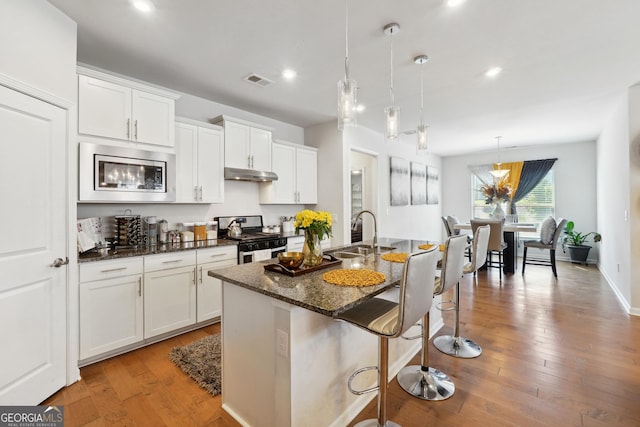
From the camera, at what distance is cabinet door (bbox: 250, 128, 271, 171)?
3.86 metres

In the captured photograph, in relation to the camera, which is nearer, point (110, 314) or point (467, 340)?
point (110, 314)

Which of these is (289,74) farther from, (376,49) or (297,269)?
(297,269)

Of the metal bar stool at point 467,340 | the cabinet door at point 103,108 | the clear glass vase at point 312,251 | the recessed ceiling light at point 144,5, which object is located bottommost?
the metal bar stool at point 467,340

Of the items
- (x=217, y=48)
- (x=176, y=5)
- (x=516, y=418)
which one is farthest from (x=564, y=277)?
(x=176, y=5)

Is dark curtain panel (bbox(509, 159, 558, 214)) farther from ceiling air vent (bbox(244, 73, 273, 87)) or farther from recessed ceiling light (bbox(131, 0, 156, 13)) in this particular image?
recessed ceiling light (bbox(131, 0, 156, 13))

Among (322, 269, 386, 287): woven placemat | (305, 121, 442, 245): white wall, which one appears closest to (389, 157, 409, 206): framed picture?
(305, 121, 442, 245): white wall

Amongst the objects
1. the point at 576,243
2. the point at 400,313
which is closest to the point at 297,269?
the point at 400,313

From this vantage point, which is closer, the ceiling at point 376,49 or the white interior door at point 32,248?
the white interior door at point 32,248

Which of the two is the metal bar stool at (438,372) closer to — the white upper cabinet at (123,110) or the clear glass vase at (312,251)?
the clear glass vase at (312,251)

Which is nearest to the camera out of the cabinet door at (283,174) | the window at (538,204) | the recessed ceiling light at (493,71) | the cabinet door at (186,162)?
the recessed ceiling light at (493,71)

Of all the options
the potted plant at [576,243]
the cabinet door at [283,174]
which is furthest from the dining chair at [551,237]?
the cabinet door at [283,174]

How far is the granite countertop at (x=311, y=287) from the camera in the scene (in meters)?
1.31

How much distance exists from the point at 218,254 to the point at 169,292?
1.90 feet

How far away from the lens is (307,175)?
465cm
